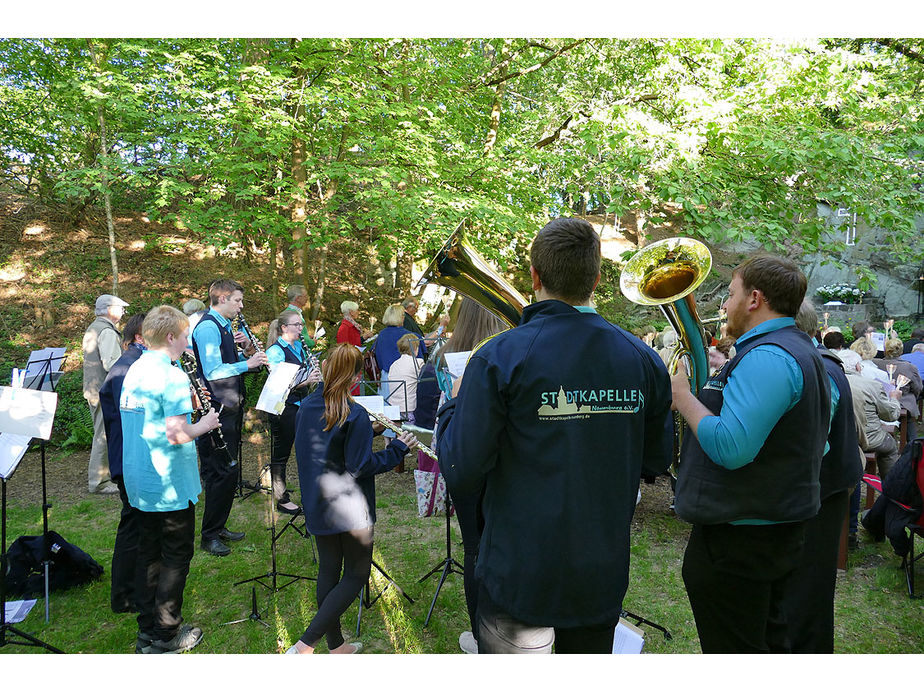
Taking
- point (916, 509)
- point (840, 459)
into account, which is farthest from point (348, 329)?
point (840, 459)

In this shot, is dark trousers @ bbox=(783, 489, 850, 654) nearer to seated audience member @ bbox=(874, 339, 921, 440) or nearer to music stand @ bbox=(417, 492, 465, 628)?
music stand @ bbox=(417, 492, 465, 628)

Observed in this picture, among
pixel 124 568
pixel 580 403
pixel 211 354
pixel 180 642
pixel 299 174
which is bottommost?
pixel 180 642

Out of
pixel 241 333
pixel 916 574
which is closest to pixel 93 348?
pixel 241 333

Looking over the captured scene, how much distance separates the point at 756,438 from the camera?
212cm

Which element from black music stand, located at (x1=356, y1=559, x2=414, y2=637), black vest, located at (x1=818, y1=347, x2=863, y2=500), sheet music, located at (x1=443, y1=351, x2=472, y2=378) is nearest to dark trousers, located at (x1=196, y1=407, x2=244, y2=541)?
black music stand, located at (x1=356, y1=559, x2=414, y2=637)

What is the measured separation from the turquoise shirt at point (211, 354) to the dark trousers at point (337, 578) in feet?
7.57

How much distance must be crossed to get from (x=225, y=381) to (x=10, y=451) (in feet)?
6.46

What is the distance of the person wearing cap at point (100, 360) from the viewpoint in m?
5.86

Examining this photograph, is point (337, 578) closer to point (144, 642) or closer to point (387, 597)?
point (387, 597)

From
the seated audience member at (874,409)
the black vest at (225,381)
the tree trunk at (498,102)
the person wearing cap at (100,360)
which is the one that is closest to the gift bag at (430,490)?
the black vest at (225,381)

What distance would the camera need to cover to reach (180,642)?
136 inches

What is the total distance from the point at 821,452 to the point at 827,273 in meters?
19.8

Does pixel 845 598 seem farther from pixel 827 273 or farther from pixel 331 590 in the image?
pixel 827 273

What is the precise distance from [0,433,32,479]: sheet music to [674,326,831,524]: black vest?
3.42m
